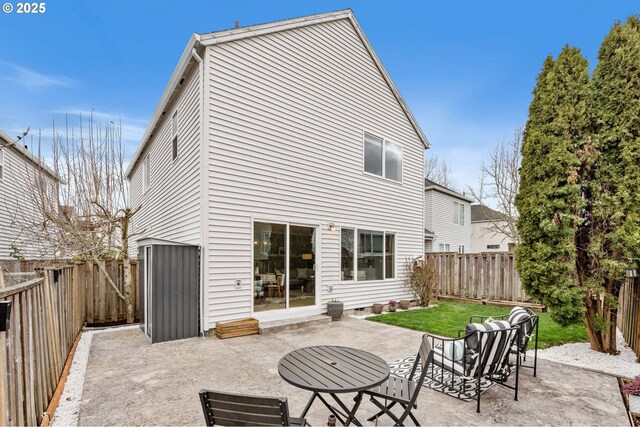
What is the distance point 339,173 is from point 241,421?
7625mm

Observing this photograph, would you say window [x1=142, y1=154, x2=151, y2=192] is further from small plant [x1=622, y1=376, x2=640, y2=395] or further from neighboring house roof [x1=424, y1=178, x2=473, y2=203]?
neighboring house roof [x1=424, y1=178, x2=473, y2=203]

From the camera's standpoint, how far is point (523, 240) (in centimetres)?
584

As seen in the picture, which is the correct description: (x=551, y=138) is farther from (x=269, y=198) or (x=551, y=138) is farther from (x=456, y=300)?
(x=456, y=300)

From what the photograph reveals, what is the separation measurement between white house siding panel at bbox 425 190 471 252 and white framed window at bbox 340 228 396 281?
979 cm

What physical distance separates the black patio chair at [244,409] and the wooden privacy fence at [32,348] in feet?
4.10

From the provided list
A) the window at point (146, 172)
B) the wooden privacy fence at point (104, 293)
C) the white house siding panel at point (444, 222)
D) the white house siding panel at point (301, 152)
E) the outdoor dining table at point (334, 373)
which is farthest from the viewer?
the white house siding panel at point (444, 222)

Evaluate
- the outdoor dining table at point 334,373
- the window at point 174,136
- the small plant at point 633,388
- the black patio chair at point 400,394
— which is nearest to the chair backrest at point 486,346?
the black patio chair at point 400,394

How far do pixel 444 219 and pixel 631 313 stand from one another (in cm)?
1509

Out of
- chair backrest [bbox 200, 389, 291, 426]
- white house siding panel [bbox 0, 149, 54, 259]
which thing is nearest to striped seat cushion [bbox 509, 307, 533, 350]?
chair backrest [bbox 200, 389, 291, 426]

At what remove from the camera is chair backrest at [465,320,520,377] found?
345cm

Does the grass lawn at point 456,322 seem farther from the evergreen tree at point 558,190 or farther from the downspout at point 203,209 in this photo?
the downspout at point 203,209

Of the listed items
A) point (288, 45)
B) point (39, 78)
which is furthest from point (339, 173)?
point (39, 78)

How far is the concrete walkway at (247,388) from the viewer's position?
3.32m

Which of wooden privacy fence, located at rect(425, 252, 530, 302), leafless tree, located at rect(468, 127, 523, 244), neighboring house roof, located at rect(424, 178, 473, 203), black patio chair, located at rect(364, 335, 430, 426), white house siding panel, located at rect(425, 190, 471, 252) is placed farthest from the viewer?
white house siding panel, located at rect(425, 190, 471, 252)
